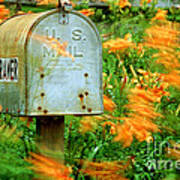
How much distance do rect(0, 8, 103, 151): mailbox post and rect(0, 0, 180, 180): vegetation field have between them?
173 millimetres

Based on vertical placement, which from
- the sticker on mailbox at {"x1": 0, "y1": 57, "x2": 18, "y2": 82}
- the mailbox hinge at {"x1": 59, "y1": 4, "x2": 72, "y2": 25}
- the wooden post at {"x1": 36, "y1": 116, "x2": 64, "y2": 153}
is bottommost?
the wooden post at {"x1": 36, "y1": 116, "x2": 64, "y2": 153}

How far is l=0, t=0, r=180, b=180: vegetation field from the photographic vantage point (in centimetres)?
169

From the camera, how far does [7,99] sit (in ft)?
8.58

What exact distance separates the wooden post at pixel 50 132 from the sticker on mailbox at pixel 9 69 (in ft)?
0.91

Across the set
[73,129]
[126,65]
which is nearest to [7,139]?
[73,129]

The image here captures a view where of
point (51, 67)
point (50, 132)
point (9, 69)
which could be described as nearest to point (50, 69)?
point (51, 67)

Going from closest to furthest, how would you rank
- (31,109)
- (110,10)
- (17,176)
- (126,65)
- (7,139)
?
(17,176) → (7,139) → (31,109) → (126,65) → (110,10)

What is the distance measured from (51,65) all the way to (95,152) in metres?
1.36

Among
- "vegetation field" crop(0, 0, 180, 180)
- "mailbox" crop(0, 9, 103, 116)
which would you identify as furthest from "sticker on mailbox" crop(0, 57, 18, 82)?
"vegetation field" crop(0, 0, 180, 180)

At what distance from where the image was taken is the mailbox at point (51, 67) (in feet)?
7.91

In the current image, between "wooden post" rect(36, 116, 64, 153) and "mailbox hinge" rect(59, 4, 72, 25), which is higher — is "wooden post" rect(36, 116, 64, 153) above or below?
below

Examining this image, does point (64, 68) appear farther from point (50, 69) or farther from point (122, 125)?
point (122, 125)

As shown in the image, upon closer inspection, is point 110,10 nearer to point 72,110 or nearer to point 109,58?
point 109,58

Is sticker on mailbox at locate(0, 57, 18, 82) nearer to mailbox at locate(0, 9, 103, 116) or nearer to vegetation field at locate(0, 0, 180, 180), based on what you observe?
mailbox at locate(0, 9, 103, 116)
